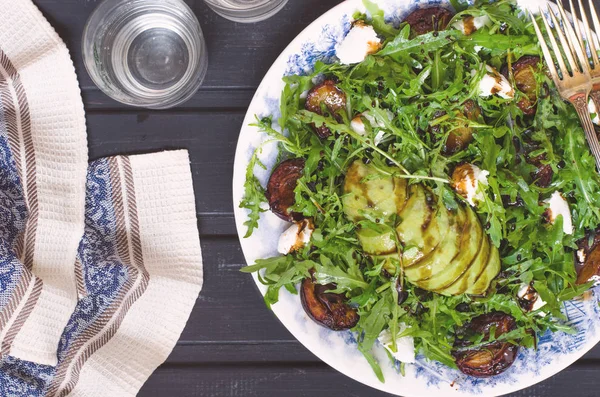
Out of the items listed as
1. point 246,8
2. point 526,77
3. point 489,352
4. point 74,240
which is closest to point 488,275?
point 489,352

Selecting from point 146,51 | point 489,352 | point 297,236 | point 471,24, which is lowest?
point 489,352

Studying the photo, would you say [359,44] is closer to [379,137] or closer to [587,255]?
[379,137]

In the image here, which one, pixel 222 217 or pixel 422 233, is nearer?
pixel 422 233

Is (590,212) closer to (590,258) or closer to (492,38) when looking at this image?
(590,258)

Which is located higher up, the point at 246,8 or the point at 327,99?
the point at 246,8

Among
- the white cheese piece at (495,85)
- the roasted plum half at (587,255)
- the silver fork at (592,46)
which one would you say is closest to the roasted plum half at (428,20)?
the white cheese piece at (495,85)

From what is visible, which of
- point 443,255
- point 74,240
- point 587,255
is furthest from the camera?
point 74,240

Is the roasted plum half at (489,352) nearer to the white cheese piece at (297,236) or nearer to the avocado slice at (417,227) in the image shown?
the avocado slice at (417,227)
